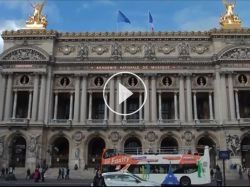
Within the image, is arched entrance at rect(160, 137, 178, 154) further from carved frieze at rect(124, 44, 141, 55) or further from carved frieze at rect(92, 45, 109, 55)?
carved frieze at rect(92, 45, 109, 55)

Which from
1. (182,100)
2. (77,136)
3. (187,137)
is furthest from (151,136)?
(77,136)

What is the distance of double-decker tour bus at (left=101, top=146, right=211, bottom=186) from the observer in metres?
Answer: 36.0

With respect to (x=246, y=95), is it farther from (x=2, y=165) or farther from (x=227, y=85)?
(x=2, y=165)

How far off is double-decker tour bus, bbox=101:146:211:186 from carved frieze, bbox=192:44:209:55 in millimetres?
24804

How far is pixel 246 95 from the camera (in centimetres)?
5953

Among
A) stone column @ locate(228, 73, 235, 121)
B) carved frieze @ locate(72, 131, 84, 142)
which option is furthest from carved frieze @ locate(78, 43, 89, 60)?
stone column @ locate(228, 73, 235, 121)

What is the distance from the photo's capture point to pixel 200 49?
58906mm

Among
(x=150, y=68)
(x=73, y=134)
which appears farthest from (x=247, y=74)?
(x=73, y=134)

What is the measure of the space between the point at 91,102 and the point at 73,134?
5.56 metres

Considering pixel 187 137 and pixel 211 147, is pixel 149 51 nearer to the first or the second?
pixel 187 137

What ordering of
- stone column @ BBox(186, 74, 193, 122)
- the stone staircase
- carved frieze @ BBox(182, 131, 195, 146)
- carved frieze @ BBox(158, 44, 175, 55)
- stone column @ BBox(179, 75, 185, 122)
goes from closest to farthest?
the stone staircase < carved frieze @ BBox(182, 131, 195, 146) < stone column @ BBox(186, 74, 193, 122) < stone column @ BBox(179, 75, 185, 122) < carved frieze @ BBox(158, 44, 175, 55)

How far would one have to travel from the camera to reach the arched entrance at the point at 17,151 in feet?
184

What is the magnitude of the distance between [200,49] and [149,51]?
7886mm

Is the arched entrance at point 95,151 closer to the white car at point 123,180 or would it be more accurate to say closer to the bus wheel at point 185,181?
the bus wheel at point 185,181
